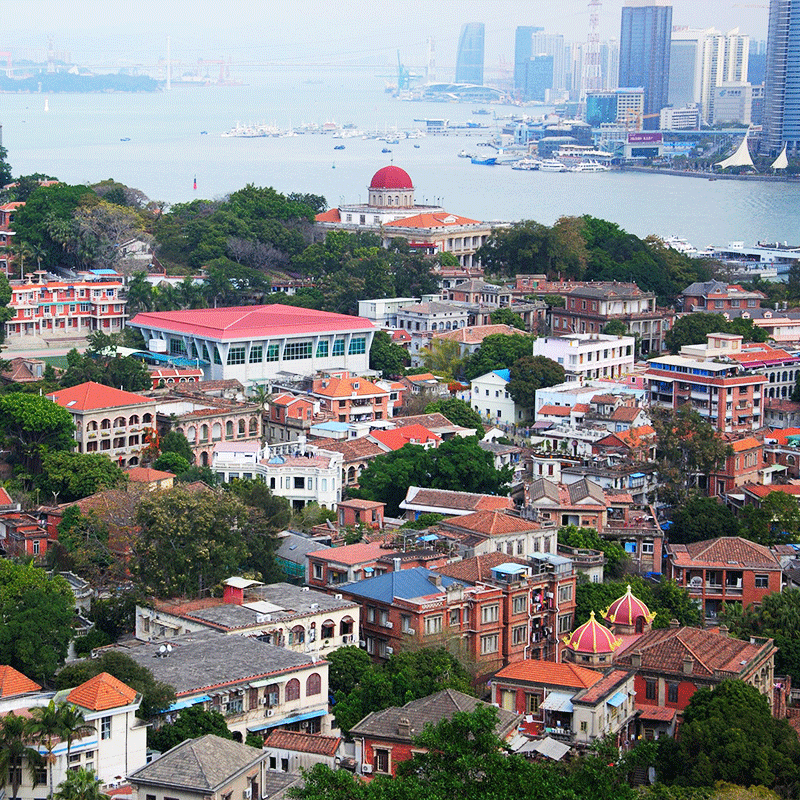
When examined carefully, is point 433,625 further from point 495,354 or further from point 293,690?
point 495,354

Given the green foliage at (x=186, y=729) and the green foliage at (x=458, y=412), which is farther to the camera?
the green foliage at (x=458, y=412)

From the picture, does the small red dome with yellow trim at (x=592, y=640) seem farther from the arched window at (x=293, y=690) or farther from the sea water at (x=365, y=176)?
the sea water at (x=365, y=176)

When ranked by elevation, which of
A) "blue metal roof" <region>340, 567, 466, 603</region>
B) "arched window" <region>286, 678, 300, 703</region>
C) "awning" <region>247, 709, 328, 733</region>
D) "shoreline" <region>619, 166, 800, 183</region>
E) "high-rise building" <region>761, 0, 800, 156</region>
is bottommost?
"awning" <region>247, 709, 328, 733</region>

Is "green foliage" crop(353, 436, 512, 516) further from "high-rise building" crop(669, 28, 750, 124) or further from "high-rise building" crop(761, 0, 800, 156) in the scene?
"high-rise building" crop(669, 28, 750, 124)

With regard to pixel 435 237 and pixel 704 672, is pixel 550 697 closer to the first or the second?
pixel 704 672

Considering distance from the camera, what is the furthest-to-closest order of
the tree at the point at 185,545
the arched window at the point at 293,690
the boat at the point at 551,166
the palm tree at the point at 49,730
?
the boat at the point at 551,166 → the tree at the point at 185,545 → the arched window at the point at 293,690 → the palm tree at the point at 49,730

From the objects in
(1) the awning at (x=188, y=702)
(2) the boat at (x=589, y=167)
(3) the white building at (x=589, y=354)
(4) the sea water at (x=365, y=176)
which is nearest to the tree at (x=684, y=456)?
(3) the white building at (x=589, y=354)

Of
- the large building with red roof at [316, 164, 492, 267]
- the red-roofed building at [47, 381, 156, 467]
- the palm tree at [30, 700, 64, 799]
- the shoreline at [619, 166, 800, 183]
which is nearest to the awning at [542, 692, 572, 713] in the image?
the palm tree at [30, 700, 64, 799]

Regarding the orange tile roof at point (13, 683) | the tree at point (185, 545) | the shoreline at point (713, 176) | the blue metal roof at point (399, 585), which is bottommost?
the orange tile roof at point (13, 683)
